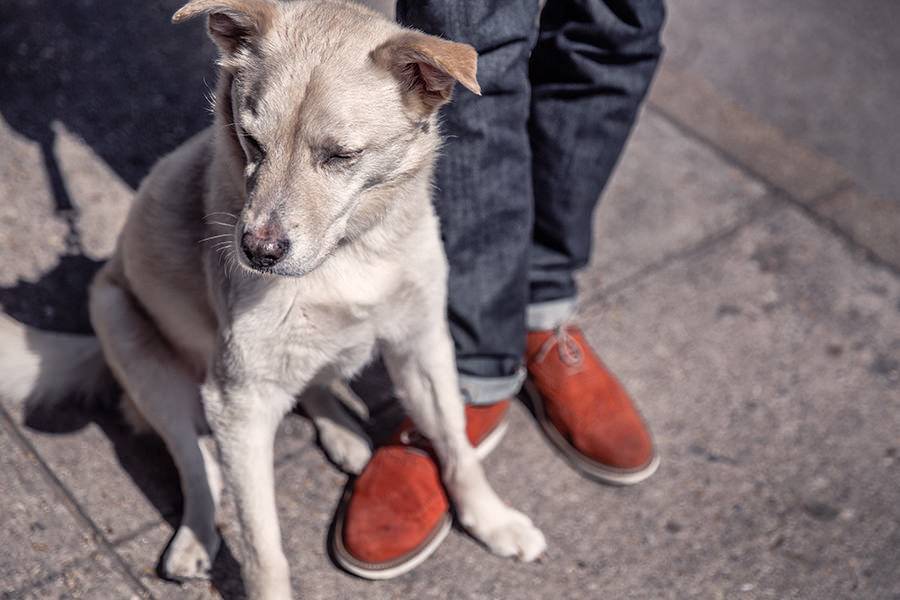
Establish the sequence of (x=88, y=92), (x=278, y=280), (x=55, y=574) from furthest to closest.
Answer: (x=88, y=92) < (x=55, y=574) < (x=278, y=280)

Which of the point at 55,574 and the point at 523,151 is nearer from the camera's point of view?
the point at 55,574

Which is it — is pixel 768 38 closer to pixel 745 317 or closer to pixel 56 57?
pixel 745 317

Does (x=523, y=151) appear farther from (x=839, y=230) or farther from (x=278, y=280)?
(x=839, y=230)

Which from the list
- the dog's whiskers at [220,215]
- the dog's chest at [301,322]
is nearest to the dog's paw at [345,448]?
the dog's chest at [301,322]

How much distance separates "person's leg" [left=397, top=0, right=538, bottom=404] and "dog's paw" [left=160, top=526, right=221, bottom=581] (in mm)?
866

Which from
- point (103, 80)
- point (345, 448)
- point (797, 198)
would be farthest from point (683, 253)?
point (103, 80)

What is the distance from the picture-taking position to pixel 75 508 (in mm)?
2562

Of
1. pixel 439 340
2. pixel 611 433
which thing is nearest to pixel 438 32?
pixel 439 340

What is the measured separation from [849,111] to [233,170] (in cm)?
327

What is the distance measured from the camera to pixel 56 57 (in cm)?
381

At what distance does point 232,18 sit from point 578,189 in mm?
1252

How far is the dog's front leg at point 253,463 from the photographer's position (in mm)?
2234

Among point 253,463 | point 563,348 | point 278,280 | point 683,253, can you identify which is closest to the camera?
point 278,280

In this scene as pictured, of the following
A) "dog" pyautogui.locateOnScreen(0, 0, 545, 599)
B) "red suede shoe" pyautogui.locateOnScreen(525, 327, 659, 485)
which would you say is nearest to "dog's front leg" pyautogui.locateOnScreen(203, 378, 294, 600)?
"dog" pyautogui.locateOnScreen(0, 0, 545, 599)
